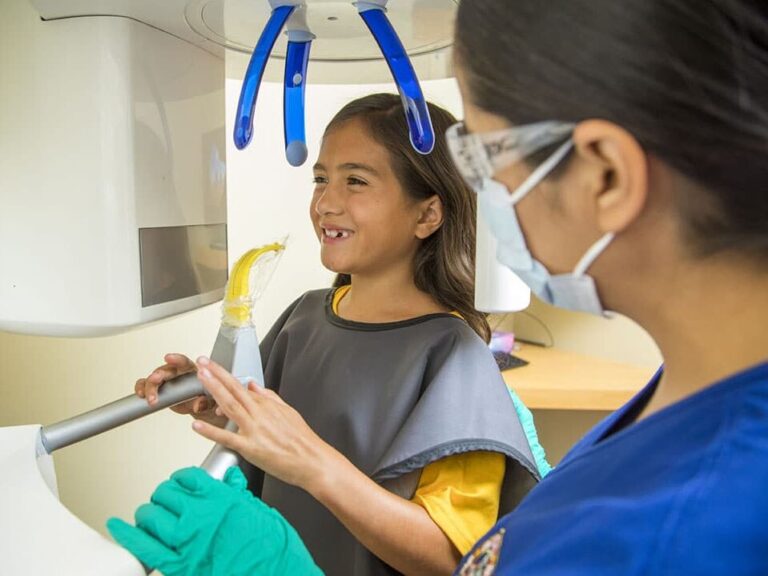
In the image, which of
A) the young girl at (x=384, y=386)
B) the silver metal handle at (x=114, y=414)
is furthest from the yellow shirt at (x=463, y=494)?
the silver metal handle at (x=114, y=414)

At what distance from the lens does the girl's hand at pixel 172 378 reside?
756 mm

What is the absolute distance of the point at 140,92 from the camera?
0.66 metres

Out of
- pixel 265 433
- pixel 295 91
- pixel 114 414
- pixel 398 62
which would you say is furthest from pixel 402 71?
pixel 114 414

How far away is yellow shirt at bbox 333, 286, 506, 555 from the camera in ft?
2.36

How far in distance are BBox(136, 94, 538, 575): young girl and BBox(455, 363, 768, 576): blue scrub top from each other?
26 centimetres

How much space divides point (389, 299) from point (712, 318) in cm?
57

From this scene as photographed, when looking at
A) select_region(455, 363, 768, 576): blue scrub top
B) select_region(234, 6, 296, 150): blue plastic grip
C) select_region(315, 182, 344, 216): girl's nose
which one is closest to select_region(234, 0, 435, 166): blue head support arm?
select_region(234, 6, 296, 150): blue plastic grip

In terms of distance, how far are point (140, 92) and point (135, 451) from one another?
1.03 meters

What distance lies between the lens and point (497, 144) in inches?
16.9

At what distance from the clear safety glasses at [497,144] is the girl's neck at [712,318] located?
0.35 feet

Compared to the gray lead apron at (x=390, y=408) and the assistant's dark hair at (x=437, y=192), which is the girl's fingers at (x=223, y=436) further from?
the assistant's dark hair at (x=437, y=192)

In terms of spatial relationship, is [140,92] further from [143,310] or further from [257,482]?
[257,482]

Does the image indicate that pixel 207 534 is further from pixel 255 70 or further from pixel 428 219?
pixel 428 219

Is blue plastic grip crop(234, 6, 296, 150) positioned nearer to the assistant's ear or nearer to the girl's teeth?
the girl's teeth
